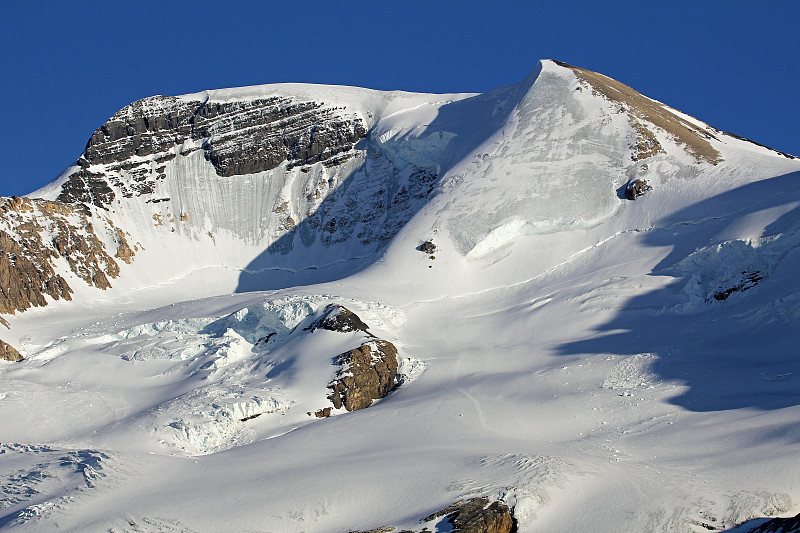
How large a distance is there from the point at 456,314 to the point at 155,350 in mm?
19525

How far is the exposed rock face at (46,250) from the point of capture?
2589 inches

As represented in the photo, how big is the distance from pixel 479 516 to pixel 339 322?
78.4 feet

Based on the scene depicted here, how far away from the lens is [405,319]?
53.1 meters

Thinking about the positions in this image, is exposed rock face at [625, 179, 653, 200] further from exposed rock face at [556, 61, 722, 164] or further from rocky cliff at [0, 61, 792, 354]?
exposed rock face at [556, 61, 722, 164]

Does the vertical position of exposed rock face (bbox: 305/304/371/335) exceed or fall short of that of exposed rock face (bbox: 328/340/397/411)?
it exceeds it

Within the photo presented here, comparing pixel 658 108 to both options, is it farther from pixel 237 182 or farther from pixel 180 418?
pixel 180 418

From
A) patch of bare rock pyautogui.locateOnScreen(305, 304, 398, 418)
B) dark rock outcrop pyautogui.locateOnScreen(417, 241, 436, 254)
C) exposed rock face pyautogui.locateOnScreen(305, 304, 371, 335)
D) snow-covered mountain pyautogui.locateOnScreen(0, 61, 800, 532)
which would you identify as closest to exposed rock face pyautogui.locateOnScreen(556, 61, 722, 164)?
snow-covered mountain pyautogui.locateOnScreen(0, 61, 800, 532)

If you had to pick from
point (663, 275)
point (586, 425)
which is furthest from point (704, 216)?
point (586, 425)

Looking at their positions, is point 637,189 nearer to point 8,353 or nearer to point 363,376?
point 363,376

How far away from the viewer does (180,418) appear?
38.7 m

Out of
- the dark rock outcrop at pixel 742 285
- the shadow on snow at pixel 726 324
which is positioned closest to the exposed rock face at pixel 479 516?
the shadow on snow at pixel 726 324

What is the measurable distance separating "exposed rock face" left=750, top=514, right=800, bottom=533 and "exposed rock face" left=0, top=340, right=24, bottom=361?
1807 inches

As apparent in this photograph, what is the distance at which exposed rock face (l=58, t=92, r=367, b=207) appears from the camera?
89.4 m

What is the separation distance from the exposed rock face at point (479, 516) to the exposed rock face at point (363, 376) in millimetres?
17642
